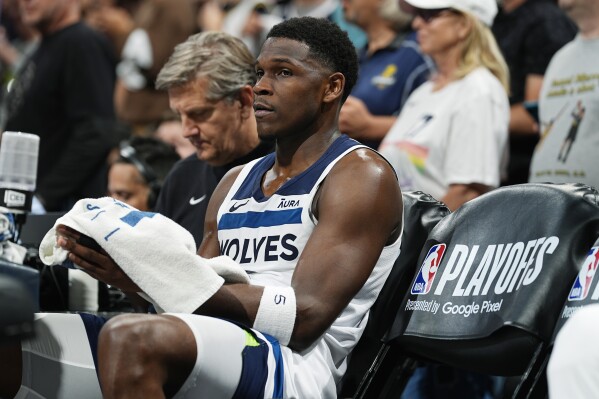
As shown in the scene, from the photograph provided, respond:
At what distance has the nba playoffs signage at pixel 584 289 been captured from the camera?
2.60 meters

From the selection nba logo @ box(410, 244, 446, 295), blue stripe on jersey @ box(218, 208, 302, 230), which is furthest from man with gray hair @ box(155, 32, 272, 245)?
nba logo @ box(410, 244, 446, 295)

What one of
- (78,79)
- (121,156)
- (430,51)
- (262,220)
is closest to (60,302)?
(262,220)

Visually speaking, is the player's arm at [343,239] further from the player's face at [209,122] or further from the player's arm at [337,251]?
the player's face at [209,122]

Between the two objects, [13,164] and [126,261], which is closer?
[126,261]

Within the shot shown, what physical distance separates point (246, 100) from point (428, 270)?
119 cm

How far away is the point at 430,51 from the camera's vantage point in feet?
15.2

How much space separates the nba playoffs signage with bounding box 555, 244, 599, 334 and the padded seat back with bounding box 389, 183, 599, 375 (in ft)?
0.13

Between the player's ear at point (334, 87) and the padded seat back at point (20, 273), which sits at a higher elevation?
the player's ear at point (334, 87)

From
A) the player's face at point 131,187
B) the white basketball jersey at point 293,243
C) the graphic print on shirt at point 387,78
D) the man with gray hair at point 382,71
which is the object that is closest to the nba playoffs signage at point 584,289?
the white basketball jersey at point 293,243

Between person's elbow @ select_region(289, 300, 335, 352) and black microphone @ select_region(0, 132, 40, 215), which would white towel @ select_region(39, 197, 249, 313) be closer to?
person's elbow @ select_region(289, 300, 335, 352)

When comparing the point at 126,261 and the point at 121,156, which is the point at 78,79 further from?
the point at 126,261

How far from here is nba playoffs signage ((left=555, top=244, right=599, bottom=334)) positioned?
102 inches

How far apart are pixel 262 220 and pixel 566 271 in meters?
0.86

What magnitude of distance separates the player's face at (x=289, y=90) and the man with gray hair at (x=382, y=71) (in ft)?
5.14
